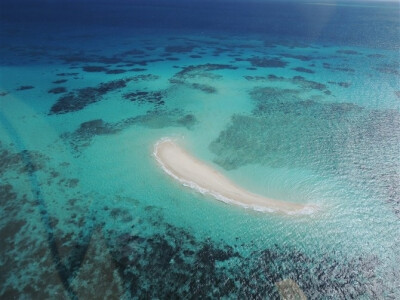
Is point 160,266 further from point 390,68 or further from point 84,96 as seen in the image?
point 390,68

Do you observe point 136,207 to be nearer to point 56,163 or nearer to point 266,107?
point 56,163

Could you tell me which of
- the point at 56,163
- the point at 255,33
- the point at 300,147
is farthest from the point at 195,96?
the point at 255,33

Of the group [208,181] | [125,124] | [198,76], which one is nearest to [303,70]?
[198,76]

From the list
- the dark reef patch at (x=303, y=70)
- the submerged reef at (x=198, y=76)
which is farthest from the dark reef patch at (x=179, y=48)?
the dark reef patch at (x=303, y=70)

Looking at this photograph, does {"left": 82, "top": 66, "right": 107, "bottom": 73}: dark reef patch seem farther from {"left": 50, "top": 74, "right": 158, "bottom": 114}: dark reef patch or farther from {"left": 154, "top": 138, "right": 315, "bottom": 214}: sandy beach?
{"left": 154, "top": 138, "right": 315, "bottom": 214}: sandy beach

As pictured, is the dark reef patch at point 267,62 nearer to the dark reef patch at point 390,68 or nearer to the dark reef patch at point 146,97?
the dark reef patch at point 390,68

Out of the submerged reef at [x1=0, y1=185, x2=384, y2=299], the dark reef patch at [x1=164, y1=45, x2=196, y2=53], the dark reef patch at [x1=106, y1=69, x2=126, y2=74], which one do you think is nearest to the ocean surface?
the submerged reef at [x1=0, y1=185, x2=384, y2=299]
